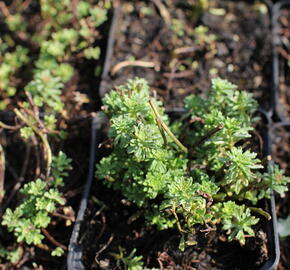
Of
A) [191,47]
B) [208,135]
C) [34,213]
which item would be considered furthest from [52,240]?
[191,47]

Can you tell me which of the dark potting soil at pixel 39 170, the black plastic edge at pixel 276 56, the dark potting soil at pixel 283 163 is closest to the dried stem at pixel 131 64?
the dark potting soil at pixel 39 170

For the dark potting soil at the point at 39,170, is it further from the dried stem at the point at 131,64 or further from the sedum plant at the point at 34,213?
the dried stem at the point at 131,64

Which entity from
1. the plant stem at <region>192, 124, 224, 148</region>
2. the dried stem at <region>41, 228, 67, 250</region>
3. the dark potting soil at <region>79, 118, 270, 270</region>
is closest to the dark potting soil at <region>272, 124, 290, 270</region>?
the dark potting soil at <region>79, 118, 270, 270</region>

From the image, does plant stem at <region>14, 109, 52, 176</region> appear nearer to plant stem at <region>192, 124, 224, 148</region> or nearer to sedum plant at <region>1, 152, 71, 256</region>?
sedum plant at <region>1, 152, 71, 256</region>

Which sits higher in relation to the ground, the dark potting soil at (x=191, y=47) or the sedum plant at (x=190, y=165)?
the dark potting soil at (x=191, y=47)

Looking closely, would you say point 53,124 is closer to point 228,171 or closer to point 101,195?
point 101,195

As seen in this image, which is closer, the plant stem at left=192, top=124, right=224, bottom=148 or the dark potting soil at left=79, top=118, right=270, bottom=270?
the plant stem at left=192, top=124, right=224, bottom=148
